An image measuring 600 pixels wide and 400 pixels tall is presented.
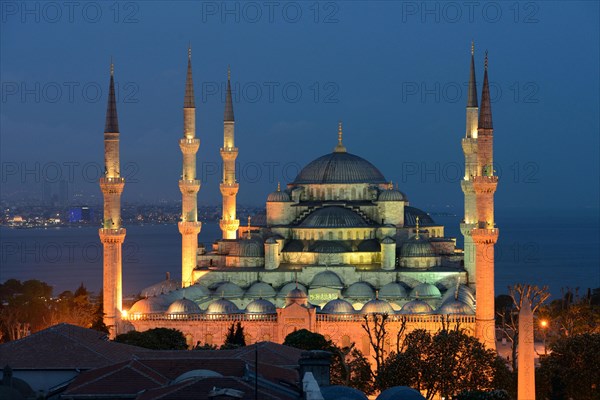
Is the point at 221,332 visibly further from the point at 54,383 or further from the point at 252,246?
the point at 54,383

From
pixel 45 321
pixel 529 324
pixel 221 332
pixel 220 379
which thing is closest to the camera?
pixel 220 379

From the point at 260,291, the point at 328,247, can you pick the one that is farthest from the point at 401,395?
the point at 328,247

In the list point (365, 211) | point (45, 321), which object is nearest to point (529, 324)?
point (365, 211)

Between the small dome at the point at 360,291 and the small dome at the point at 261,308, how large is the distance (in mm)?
3022

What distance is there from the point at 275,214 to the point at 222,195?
3125 millimetres

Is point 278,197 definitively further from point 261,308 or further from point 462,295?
point 462,295

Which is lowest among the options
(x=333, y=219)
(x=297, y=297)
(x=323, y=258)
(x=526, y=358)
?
(x=526, y=358)

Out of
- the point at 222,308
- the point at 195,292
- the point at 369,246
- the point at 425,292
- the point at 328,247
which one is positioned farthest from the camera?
the point at 369,246

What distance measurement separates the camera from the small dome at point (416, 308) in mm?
45156

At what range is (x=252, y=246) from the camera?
50.8m

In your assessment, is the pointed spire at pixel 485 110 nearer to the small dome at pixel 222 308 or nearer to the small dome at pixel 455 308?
the small dome at pixel 455 308

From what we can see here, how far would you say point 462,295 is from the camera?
4591cm

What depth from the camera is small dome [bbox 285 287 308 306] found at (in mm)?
45725

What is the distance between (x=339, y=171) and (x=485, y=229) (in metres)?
12.4
